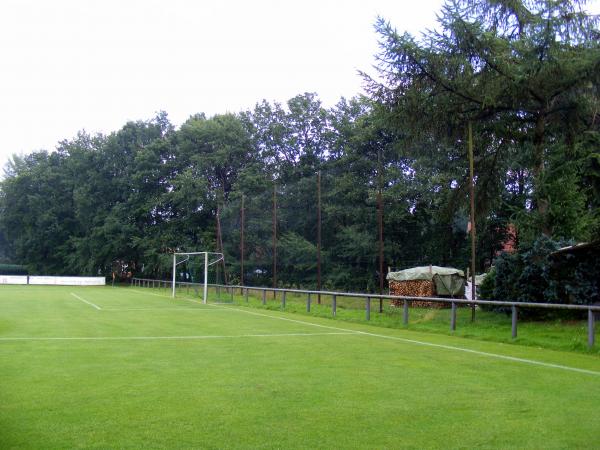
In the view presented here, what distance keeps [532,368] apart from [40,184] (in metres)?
73.5

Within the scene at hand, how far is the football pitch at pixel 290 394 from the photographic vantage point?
5336mm

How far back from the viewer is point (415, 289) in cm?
3212

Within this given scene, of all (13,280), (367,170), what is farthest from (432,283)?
(13,280)

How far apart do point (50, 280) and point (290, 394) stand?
57.9 metres

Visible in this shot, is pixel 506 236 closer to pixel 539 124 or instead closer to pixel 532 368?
pixel 539 124

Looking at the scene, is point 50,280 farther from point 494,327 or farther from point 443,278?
point 494,327

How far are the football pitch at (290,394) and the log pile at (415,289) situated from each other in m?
17.9

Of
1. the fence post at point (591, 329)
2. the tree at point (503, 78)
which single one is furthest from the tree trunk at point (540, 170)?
the fence post at point (591, 329)

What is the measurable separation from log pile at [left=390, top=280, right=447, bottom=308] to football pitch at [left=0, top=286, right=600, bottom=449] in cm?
1795

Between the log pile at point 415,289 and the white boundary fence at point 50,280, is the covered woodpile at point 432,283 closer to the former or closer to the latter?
the log pile at point 415,289

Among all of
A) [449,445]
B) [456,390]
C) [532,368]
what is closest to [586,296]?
[532,368]

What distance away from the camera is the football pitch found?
534cm

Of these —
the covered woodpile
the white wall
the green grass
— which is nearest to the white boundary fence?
the white wall

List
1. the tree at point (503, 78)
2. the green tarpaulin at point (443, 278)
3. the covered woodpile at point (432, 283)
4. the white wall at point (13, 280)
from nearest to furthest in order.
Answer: the tree at point (503, 78), the covered woodpile at point (432, 283), the green tarpaulin at point (443, 278), the white wall at point (13, 280)
